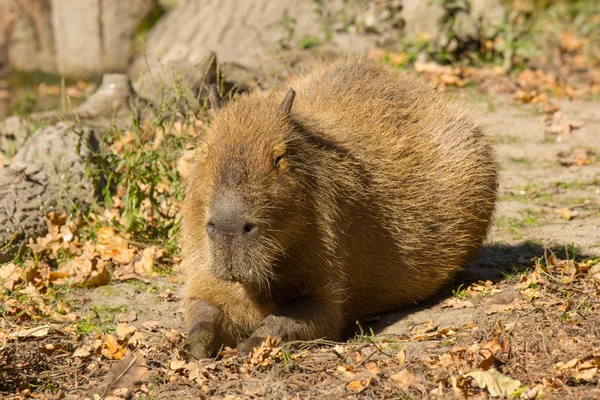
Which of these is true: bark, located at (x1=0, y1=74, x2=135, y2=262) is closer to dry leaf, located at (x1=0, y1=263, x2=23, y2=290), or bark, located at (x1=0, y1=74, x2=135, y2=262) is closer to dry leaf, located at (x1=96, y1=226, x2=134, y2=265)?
dry leaf, located at (x1=0, y1=263, x2=23, y2=290)

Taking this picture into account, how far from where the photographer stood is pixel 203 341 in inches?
171

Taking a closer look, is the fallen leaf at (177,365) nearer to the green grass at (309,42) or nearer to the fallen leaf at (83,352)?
the fallen leaf at (83,352)

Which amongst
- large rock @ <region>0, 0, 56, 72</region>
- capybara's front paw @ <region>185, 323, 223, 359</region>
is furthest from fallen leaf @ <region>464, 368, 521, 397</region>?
large rock @ <region>0, 0, 56, 72</region>

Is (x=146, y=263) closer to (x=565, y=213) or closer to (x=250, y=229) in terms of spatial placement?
(x=250, y=229)

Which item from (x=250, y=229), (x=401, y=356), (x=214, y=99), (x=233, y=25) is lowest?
(x=233, y=25)

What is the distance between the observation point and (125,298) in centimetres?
546

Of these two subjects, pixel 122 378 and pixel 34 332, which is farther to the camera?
pixel 34 332

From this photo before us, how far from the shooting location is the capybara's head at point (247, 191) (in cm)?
399

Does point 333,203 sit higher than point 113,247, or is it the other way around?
point 333,203

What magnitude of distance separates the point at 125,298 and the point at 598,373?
302 cm

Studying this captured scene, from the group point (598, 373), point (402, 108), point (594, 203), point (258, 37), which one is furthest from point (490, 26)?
point (598, 373)

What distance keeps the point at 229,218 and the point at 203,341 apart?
78 cm

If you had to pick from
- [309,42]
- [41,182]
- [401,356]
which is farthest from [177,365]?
[309,42]

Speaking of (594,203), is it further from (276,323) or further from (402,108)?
(276,323)
